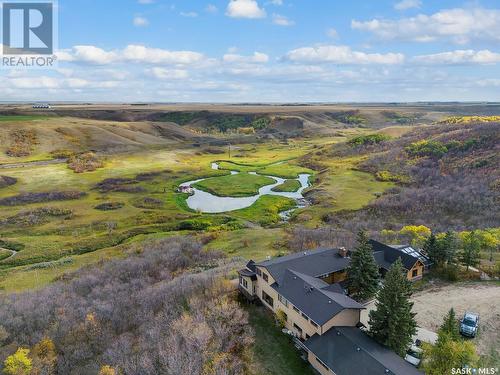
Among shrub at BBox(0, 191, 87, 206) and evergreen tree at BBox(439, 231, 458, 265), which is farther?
shrub at BBox(0, 191, 87, 206)

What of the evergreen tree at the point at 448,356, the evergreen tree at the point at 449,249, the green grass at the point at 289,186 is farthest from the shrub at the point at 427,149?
the evergreen tree at the point at 448,356

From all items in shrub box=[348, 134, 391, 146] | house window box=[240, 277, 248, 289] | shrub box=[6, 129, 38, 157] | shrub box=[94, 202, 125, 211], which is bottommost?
shrub box=[94, 202, 125, 211]

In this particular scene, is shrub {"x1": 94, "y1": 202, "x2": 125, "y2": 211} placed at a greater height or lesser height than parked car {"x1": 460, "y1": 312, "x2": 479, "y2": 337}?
lesser

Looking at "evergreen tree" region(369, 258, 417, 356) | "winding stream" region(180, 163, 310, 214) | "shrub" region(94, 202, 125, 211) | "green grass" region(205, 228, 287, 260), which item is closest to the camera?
"evergreen tree" region(369, 258, 417, 356)

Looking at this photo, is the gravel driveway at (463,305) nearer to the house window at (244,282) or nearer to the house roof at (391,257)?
the house roof at (391,257)

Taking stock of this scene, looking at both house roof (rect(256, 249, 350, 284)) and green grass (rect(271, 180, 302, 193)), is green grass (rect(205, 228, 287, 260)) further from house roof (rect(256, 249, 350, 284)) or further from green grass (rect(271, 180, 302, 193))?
green grass (rect(271, 180, 302, 193))

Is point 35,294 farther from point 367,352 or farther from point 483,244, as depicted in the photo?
point 483,244

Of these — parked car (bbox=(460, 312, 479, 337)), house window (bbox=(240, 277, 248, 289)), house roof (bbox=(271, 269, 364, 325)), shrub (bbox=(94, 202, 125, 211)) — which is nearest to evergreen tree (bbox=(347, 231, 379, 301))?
house roof (bbox=(271, 269, 364, 325))
